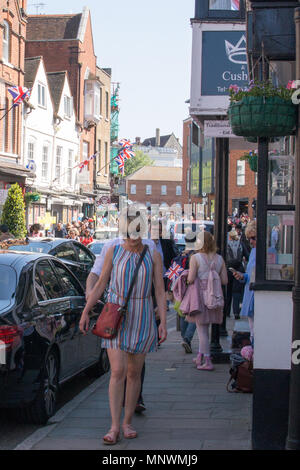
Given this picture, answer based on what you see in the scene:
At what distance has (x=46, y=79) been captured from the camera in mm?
35719

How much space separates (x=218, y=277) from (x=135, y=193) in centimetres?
10044

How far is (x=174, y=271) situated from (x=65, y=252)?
17.9 ft

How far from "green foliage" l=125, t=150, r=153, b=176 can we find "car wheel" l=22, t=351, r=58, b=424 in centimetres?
11331

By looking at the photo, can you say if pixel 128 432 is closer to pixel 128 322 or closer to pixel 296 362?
pixel 128 322

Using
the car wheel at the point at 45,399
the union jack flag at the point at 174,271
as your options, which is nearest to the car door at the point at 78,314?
the car wheel at the point at 45,399

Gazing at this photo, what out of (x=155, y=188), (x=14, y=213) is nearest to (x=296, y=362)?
(x=14, y=213)

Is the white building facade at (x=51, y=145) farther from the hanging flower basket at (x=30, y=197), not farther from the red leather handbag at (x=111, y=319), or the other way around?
the red leather handbag at (x=111, y=319)

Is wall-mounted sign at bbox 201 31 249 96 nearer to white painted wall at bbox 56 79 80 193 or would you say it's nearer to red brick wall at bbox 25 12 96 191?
white painted wall at bbox 56 79 80 193

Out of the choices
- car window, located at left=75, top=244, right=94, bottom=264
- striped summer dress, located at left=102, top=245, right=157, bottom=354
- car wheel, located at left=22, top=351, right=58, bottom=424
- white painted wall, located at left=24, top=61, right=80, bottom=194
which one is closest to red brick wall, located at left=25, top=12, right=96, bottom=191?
white painted wall, located at left=24, top=61, right=80, bottom=194

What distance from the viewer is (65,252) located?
14570mm

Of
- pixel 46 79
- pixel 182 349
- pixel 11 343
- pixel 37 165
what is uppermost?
pixel 46 79

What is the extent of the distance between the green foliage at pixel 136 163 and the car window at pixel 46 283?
112 meters

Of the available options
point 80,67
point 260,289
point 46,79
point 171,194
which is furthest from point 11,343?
point 171,194

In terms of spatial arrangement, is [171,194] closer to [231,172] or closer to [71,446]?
[231,172]
